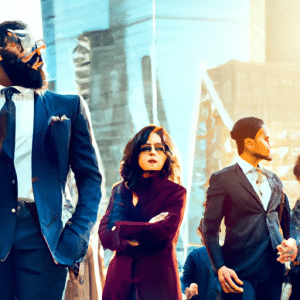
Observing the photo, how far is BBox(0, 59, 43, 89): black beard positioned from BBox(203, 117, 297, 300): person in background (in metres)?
1.24

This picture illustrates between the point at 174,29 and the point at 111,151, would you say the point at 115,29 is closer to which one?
the point at 174,29

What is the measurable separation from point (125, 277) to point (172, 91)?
1.68 m

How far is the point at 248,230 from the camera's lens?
204 cm

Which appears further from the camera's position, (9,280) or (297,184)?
(297,184)

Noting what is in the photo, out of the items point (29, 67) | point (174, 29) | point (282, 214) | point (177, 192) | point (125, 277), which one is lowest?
point (125, 277)

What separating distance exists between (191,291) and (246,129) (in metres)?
1.23

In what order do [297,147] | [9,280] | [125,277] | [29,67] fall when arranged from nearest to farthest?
[9,280] < [29,67] < [125,277] < [297,147]

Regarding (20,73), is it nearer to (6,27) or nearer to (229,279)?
(6,27)

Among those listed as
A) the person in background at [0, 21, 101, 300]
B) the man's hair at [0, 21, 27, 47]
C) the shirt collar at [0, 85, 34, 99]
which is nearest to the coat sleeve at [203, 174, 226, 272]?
the person in background at [0, 21, 101, 300]

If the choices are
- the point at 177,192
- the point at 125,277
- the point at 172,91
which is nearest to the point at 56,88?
the point at 172,91

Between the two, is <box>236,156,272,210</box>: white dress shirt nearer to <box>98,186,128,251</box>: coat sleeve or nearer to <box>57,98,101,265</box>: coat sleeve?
<box>98,186,128,251</box>: coat sleeve

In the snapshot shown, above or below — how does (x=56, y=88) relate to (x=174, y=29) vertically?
below

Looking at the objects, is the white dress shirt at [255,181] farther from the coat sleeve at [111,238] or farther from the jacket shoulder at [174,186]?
the coat sleeve at [111,238]

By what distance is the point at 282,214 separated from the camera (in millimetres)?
2170
